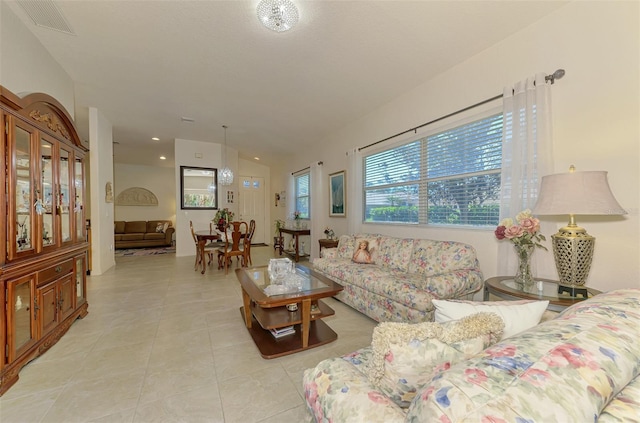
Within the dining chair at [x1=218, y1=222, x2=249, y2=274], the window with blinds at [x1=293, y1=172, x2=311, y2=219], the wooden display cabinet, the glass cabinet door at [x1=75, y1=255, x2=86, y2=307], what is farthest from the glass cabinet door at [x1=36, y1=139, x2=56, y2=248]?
the window with blinds at [x1=293, y1=172, x2=311, y2=219]

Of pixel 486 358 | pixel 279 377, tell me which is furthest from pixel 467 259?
pixel 486 358

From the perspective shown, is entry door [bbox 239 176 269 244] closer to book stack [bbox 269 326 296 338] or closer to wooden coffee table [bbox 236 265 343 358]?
wooden coffee table [bbox 236 265 343 358]

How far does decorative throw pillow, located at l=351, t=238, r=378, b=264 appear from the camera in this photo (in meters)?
3.31

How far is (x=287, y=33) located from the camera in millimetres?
2334

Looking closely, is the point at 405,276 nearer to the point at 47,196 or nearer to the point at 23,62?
the point at 47,196

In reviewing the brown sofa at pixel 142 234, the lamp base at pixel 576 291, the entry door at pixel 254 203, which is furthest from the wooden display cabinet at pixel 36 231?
the brown sofa at pixel 142 234

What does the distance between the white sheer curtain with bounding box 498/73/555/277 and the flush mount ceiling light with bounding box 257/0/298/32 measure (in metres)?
1.98

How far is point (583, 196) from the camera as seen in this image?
155 centimetres

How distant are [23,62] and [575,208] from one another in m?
4.65

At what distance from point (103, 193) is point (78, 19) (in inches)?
130

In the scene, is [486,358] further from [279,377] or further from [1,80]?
[1,80]

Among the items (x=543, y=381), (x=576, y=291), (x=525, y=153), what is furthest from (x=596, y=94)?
(x=543, y=381)

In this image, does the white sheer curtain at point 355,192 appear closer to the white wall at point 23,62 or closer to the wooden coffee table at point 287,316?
the wooden coffee table at point 287,316

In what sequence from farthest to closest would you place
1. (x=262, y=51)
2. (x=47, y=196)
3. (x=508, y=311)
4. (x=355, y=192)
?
(x=355, y=192)
(x=262, y=51)
(x=47, y=196)
(x=508, y=311)
